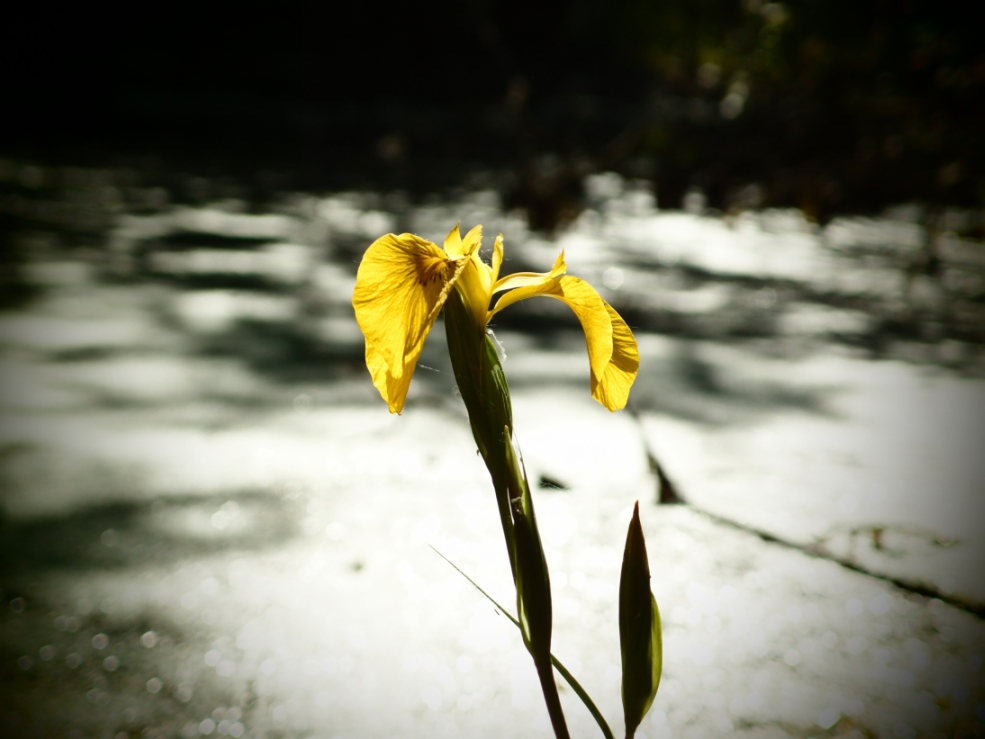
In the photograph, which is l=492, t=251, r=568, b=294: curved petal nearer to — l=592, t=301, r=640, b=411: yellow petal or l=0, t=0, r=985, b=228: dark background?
l=592, t=301, r=640, b=411: yellow petal

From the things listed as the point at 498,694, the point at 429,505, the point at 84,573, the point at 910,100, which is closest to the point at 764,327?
the point at 910,100

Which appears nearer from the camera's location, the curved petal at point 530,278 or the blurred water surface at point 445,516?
the curved petal at point 530,278

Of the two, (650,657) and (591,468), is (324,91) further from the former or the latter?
(650,657)

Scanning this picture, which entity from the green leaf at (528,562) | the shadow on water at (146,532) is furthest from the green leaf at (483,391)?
the shadow on water at (146,532)

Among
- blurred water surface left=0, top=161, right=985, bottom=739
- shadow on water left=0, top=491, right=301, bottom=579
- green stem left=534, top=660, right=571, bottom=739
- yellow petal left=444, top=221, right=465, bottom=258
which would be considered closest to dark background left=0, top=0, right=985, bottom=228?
blurred water surface left=0, top=161, right=985, bottom=739

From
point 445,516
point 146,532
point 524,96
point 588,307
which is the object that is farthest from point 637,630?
point 524,96

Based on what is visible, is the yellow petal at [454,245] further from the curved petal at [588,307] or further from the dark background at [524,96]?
the dark background at [524,96]

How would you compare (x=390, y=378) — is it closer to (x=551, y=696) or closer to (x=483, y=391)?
(x=483, y=391)
